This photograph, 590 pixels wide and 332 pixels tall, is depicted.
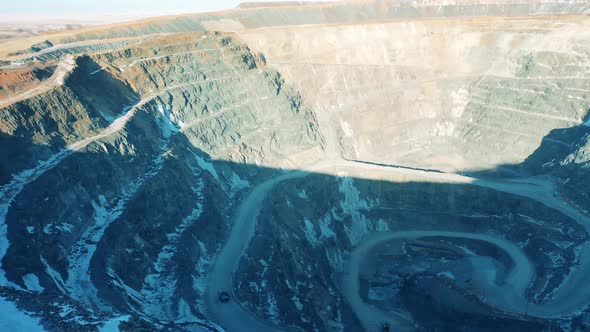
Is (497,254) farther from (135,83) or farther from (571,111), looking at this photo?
(135,83)

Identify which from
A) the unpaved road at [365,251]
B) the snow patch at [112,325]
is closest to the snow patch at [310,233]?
the unpaved road at [365,251]

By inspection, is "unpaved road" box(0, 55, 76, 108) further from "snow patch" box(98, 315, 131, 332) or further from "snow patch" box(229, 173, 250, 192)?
"snow patch" box(98, 315, 131, 332)

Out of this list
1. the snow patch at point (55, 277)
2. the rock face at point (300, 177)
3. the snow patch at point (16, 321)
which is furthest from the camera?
the rock face at point (300, 177)

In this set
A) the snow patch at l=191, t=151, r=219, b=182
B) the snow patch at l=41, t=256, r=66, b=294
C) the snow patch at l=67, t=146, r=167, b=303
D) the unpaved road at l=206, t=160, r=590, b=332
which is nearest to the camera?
the snow patch at l=41, t=256, r=66, b=294

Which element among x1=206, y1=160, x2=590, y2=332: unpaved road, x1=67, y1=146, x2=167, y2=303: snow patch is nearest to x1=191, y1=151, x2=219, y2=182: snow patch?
x1=206, y1=160, x2=590, y2=332: unpaved road

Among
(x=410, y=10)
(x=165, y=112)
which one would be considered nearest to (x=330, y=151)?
(x=165, y=112)

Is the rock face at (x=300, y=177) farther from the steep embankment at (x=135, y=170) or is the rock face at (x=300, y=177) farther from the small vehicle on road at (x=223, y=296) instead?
the small vehicle on road at (x=223, y=296)

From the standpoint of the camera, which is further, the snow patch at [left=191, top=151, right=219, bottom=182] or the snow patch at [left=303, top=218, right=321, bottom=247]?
the snow patch at [left=191, top=151, right=219, bottom=182]
